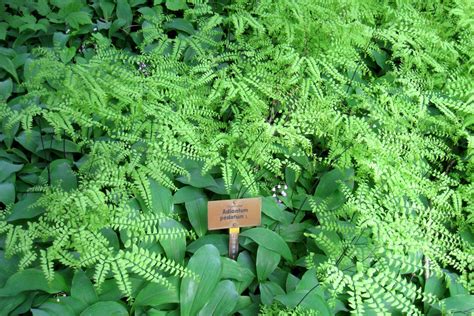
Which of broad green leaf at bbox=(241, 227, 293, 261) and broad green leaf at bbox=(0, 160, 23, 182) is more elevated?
broad green leaf at bbox=(0, 160, 23, 182)

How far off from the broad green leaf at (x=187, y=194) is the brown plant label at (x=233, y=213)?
1.06 ft

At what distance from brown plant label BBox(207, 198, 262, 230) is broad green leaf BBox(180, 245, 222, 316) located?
156mm

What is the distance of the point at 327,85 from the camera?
3.29 meters

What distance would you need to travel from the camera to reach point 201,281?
2375mm

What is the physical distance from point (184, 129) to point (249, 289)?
1005 mm

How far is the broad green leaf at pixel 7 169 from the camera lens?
2.83 m

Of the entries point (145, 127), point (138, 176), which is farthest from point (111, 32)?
point (138, 176)

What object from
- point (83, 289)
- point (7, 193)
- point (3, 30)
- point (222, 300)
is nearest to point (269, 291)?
point (222, 300)

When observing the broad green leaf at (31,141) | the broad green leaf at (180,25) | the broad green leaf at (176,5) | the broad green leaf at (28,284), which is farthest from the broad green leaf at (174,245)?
the broad green leaf at (176,5)

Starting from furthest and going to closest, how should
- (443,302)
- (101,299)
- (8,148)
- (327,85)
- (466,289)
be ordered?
(327,85) < (8,148) < (466,289) < (443,302) < (101,299)

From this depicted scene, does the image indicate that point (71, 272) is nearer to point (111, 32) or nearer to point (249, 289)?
point (249, 289)

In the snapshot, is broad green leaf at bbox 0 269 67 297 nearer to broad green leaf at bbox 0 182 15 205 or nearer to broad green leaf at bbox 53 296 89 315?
broad green leaf at bbox 53 296 89 315

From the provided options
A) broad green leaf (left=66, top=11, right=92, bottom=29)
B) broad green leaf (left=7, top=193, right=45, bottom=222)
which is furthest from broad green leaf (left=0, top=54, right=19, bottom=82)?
broad green leaf (left=7, top=193, right=45, bottom=222)

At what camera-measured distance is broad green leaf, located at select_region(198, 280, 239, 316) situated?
2.34 meters
